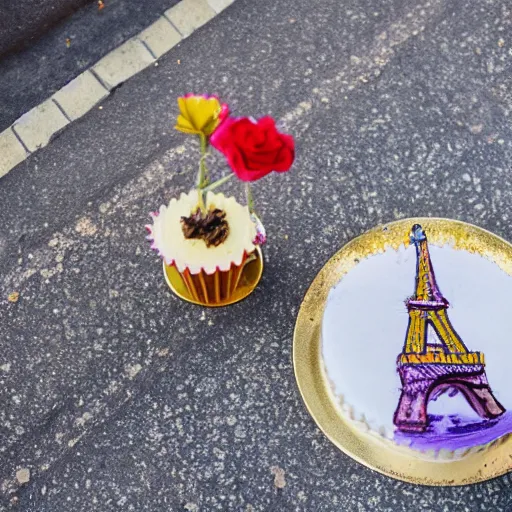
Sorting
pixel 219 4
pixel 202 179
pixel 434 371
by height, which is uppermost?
pixel 202 179

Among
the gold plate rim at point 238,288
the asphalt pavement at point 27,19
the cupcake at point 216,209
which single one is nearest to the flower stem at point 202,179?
the cupcake at point 216,209

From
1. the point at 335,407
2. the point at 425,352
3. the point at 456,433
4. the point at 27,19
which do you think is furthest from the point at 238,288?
the point at 27,19

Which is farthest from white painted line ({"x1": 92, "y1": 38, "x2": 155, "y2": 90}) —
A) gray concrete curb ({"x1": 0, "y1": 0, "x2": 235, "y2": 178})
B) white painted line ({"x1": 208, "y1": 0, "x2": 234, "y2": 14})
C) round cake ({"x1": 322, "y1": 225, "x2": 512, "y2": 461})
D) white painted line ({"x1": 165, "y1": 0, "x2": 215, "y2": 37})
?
round cake ({"x1": 322, "y1": 225, "x2": 512, "y2": 461})

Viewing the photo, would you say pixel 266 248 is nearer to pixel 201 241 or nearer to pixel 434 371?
pixel 201 241

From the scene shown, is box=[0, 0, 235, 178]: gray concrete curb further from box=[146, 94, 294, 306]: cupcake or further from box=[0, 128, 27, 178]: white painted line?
box=[146, 94, 294, 306]: cupcake

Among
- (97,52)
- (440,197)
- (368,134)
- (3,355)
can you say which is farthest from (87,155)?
(440,197)

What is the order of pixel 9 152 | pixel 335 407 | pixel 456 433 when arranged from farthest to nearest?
pixel 9 152, pixel 335 407, pixel 456 433

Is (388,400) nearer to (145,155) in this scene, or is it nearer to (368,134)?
(368,134)
